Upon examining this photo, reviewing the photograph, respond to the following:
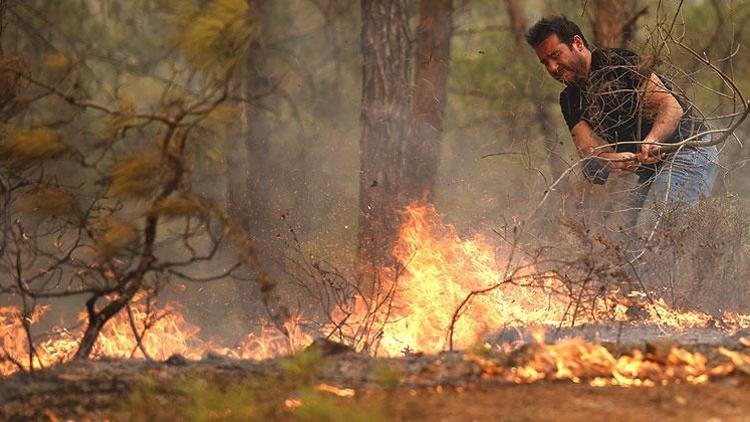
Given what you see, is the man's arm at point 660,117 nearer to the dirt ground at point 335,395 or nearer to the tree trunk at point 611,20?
the dirt ground at point 335,395

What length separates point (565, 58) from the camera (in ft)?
27.2

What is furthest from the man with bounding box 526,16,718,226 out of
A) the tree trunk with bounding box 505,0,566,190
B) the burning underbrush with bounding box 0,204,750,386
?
the tree trunk with bounding box 505,0,566,190

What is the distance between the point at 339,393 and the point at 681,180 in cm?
411

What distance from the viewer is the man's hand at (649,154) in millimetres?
7773

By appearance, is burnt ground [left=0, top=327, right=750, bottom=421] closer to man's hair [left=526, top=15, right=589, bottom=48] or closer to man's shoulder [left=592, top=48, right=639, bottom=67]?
man's shoulder [left=592, top=48, right=639, bottom=67]

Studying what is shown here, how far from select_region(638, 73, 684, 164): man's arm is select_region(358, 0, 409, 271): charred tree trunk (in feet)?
11.9

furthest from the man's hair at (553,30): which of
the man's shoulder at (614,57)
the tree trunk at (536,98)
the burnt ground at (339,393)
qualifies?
the tree trunk at (536,98)

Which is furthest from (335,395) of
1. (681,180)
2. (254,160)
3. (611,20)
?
(254,160)

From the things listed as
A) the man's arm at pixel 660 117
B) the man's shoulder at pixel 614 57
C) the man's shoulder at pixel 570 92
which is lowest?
the man's arm at pixel 660 117

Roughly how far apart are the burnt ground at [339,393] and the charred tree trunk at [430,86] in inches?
242

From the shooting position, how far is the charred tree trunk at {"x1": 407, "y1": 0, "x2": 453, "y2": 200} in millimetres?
11867

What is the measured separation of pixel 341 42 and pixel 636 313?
795 cm

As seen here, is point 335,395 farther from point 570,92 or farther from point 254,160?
point 254,160

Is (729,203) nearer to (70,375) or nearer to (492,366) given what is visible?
(492,366)
